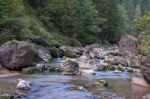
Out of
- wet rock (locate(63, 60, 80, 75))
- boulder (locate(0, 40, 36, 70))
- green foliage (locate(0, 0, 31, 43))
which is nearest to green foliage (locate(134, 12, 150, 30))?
wet rock (locate(63, 60, 80, 75))

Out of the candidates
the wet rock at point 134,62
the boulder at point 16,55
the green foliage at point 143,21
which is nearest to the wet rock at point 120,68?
the wet rock at point 134,62

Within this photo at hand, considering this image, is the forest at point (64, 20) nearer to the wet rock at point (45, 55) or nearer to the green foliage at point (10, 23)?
the green foliage at point (10, 23)

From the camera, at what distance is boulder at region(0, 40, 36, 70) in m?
28.8

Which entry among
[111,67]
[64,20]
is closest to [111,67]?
[111,67]

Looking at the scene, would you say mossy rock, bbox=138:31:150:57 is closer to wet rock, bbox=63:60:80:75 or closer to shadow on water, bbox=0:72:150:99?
shadow on water, bbox=0:72:150:99

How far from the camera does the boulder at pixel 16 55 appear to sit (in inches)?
1136

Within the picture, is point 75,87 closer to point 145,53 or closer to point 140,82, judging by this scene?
point 140,82

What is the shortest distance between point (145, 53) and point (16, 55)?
10.5m

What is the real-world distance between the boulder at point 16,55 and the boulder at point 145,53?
8964 mm

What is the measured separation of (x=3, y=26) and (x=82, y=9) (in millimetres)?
32420

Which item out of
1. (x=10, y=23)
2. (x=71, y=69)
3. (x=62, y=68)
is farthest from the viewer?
(x=10, y=23)

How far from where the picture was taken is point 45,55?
38500 mm

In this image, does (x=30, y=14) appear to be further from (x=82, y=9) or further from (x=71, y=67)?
(x=71, y=67)

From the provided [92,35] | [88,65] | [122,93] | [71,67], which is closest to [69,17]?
[92,35]
